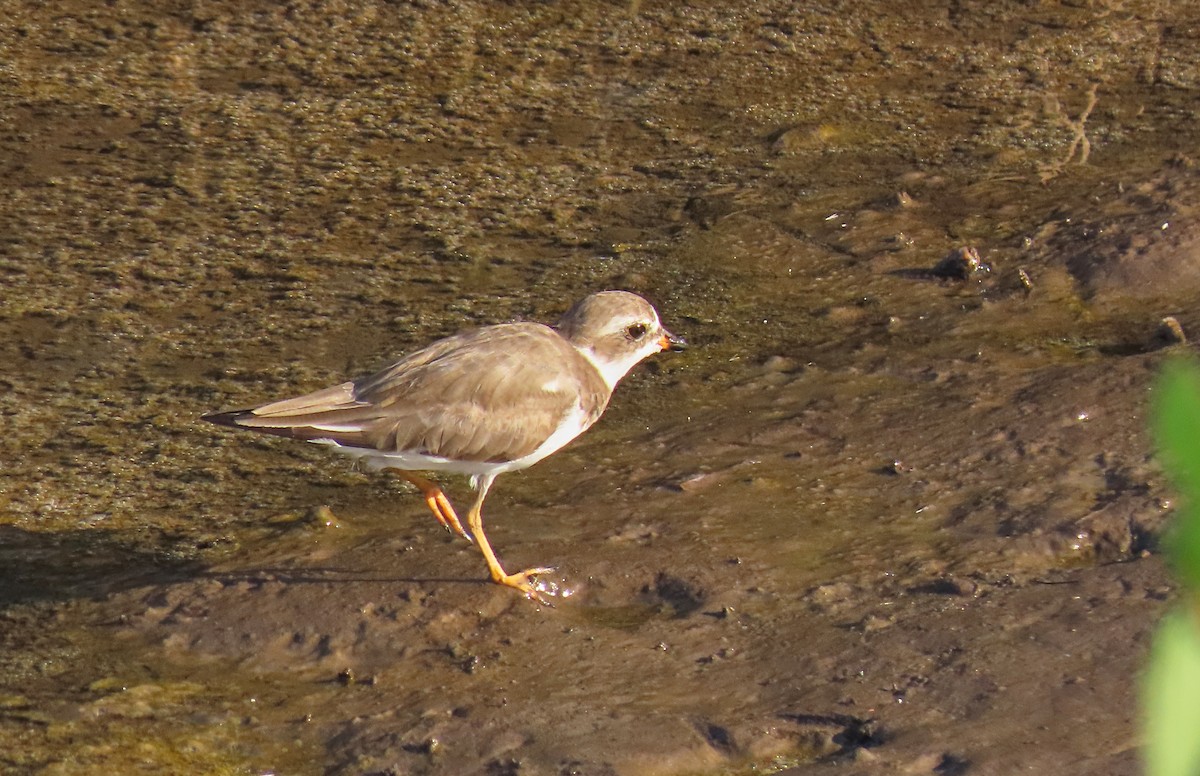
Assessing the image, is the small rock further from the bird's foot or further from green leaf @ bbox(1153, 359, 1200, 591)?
green leaf @ bbox(1153, 359, 1200, 591)

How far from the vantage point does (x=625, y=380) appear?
21.8 ft

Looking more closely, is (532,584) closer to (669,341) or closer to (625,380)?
(669,341)

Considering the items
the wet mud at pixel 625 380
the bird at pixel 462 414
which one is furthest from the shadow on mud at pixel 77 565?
the bird at pixel 462 414

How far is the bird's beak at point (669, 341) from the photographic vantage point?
244 inches

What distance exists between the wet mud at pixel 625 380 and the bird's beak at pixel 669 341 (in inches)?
10.4

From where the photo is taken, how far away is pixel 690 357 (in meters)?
6.70

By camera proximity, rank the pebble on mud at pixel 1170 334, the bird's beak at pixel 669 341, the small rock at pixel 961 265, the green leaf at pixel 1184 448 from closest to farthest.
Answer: the green leaf at pixel 1184 448 < the pebble on mud at pixel 1170 334 < the bird's beak at pixel 669 341 < the small rock at pixel 961 265

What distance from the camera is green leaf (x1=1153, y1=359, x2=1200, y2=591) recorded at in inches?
44.2

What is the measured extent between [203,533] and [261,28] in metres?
5.02

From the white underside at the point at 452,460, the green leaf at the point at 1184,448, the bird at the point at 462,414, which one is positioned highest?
the green leaf at the point at 1184,448

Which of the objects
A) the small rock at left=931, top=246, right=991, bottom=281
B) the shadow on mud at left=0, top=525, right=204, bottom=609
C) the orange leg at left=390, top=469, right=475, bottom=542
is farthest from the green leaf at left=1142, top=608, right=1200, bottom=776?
the small rock at left=931, top=246, right=991, bottom=281

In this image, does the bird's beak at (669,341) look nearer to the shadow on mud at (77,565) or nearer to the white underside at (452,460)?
the white underside at (452,460)

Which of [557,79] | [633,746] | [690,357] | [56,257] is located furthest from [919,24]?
[633,746]

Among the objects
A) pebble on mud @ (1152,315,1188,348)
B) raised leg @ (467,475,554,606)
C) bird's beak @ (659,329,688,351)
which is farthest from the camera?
bird's beak @ (659,329,688,351)
